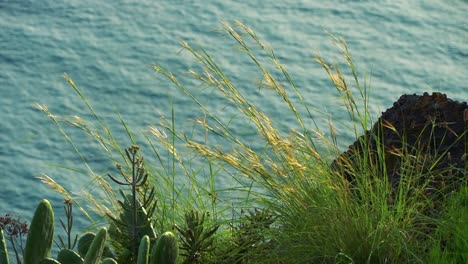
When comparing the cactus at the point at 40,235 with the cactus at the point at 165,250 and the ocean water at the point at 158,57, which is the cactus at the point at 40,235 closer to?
the cactus at the point at 165,250

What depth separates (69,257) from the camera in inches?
122

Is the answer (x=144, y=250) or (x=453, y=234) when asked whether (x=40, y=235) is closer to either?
(x=144, y=250)

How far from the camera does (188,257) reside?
3.28m

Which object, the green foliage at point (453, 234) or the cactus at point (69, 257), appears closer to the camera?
the green foliage at point (453, 234)

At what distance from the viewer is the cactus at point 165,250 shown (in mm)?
2877

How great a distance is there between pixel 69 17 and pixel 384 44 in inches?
113

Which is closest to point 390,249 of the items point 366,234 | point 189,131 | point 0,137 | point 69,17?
point 366,234

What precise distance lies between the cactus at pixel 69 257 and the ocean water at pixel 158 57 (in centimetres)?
335

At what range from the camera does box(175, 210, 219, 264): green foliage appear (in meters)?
3.17

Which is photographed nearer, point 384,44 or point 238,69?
point 238,69

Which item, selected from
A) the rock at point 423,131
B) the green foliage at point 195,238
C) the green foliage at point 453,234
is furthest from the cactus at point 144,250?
the rock at point 423,131

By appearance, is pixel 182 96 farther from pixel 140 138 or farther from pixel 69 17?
pixel 69 17

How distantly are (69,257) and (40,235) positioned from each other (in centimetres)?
12

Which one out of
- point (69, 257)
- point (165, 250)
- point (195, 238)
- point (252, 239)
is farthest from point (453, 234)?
point (69, 257)
